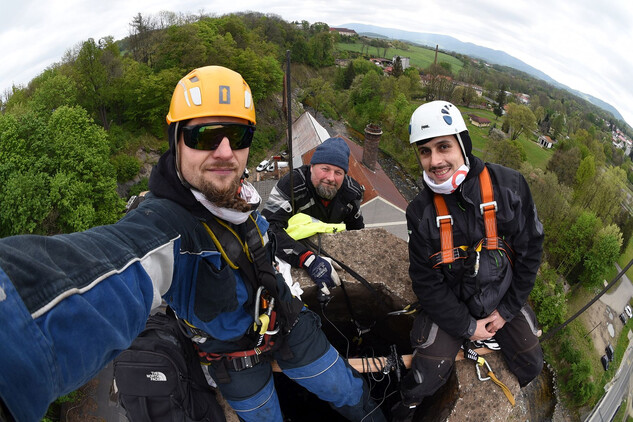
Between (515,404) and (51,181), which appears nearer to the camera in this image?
(515,404)

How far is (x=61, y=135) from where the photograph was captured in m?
18.6

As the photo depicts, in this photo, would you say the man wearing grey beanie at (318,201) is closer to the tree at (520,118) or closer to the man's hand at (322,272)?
the man's hand at (322,272)

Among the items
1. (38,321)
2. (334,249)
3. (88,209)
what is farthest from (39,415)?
(88,209)

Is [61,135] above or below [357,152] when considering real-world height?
above

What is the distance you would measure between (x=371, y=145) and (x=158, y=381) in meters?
21.3

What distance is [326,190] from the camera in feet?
17.1

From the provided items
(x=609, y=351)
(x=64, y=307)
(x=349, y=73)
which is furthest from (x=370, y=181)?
(x=349, y=73)

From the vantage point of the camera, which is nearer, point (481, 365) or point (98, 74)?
point (481, 365)

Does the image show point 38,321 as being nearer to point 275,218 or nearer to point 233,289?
point 233,289

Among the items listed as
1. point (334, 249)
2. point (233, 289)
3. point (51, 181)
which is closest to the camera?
point (233, 289)

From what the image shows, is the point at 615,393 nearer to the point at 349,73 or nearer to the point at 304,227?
the point at 304,227

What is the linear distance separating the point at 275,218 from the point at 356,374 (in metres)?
2.24

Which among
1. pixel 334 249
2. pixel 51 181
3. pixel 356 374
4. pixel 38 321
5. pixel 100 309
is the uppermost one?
pixel 38 321

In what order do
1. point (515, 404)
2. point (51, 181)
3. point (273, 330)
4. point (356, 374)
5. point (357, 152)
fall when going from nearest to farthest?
point (273, 330)
point (515, 404)
point (356, 374)
point (51, 181)
point (357, 152)
